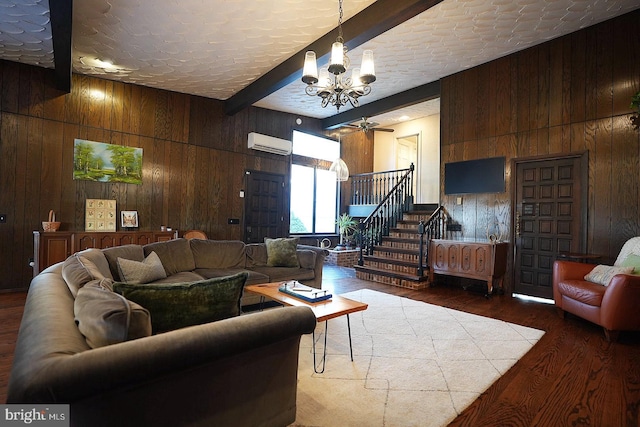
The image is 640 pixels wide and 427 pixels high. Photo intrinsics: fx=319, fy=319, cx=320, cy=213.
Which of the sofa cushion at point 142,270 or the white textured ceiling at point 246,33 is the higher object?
the white textured ceiling at point 246,33

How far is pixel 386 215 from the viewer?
7508mm

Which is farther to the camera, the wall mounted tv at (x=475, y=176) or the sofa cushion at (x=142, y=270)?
the wall mounted tv at (x=475, y=176)

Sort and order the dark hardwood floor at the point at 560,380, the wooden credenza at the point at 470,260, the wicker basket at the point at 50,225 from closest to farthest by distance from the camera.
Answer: the dark hardwood floor at the point at 560,380 → the wicker basket at the point at 50,225 → the wooden credenza at the point at 470,260

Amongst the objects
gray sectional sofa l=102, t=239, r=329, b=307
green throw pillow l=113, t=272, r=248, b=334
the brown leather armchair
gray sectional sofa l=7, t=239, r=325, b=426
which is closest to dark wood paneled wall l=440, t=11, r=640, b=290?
the brown leather armchair

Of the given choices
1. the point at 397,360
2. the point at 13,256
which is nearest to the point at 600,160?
the point at 397,360

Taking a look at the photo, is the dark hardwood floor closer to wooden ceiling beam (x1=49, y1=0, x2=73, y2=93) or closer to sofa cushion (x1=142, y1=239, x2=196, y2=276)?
sofa cushion (x1=142, y1=239, x2=196, y2=276)

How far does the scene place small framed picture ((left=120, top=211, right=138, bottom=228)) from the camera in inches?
226

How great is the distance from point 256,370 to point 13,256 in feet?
18.4

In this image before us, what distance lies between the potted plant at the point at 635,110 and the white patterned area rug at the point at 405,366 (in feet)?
9.80

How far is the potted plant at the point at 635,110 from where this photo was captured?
383 centimetres

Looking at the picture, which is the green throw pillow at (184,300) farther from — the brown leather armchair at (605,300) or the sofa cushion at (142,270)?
the brown leather armchair at (605,300)

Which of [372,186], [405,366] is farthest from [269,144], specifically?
[405,366]

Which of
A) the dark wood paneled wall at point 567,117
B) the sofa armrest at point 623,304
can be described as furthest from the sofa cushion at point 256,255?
the sofa armrest at point 623,304

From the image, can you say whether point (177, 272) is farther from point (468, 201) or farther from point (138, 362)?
point (468, 201)
